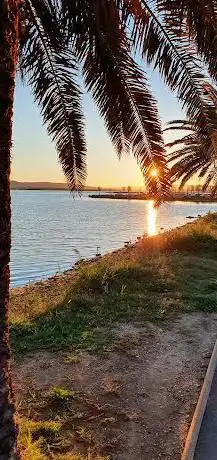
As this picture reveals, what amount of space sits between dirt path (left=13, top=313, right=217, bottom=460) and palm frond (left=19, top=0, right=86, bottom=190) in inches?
89.0

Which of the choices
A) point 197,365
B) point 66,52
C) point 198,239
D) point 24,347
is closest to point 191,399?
point 197,365

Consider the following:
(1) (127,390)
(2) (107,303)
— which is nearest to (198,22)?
(1) (127,390)

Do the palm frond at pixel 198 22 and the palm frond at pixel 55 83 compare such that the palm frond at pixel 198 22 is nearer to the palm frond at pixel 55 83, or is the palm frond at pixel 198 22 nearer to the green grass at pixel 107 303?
the palm frond at pixel 55 83

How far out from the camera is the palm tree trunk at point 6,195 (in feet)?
10.0

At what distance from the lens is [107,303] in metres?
9.15

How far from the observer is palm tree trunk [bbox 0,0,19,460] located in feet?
10.0

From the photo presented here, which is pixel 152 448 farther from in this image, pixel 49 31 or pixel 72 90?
pixel 49 31

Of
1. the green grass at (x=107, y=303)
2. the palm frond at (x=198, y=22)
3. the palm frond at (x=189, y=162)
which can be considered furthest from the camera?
the palm frond at (x=189, y=162)

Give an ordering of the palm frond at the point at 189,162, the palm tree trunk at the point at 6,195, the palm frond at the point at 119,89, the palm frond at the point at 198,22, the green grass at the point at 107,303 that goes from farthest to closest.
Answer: the palm frond at the point at 189,162 < the green grass at the point at 107,303 < the palm frond at the point at 119,89 < the palm frond at the point at 198,22 < the palm tree trunk at the point at 6,195

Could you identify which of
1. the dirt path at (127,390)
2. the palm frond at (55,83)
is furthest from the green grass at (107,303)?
the palm frond at (55,83)

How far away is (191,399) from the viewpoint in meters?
5.48

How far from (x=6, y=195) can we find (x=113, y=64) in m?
2.48

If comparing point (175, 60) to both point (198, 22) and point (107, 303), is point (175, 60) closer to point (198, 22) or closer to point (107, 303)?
point (198, 22)

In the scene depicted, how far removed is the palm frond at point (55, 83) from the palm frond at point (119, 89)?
0.21m
